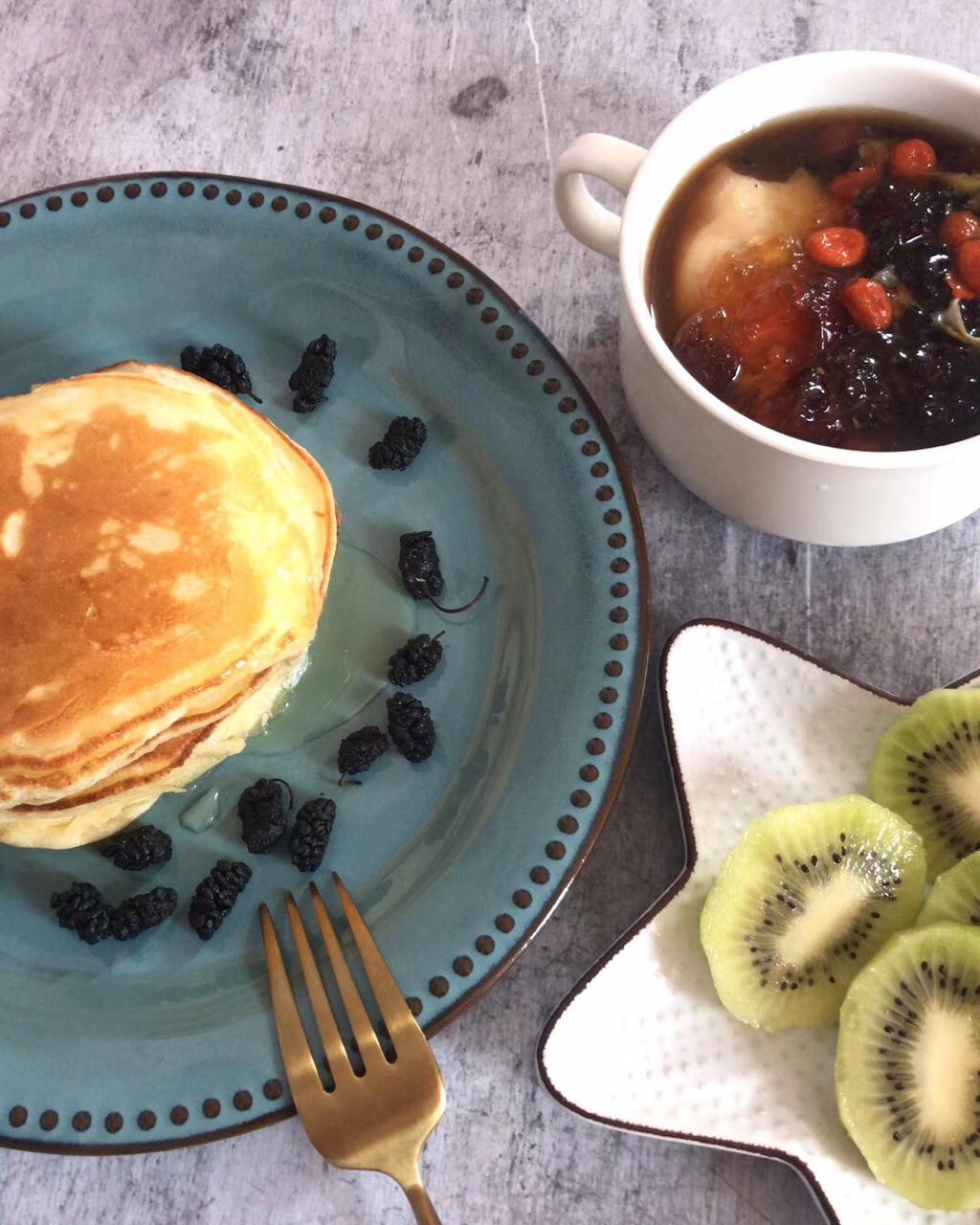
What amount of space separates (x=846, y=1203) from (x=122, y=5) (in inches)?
81.6

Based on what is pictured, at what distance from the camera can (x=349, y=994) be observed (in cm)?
141

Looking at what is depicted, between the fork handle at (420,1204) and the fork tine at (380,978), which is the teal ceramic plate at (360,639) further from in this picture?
the fork handle at (420,1204)

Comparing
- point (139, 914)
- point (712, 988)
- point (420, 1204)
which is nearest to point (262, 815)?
point (139, 914)

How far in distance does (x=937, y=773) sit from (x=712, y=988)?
15.2 inches

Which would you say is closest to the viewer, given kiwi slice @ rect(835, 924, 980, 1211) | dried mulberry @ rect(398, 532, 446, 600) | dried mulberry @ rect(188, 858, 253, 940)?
kiwi slice @ rect(835, 924, 980, 1211)

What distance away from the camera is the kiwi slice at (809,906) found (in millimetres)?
1421

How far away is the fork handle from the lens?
1.35 m

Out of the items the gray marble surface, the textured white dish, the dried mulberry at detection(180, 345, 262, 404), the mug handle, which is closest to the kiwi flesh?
the textured white dish

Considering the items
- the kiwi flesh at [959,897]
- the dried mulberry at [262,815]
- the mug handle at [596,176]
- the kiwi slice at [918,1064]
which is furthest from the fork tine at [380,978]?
the mug handle at [596,176]

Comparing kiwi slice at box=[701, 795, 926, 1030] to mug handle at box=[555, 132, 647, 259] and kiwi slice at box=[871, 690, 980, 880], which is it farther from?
mug handle at box=[555, 132, 647, 259]

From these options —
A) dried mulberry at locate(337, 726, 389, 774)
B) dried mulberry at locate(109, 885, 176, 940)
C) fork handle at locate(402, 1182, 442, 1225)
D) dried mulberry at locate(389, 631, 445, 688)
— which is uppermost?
dried mulberry at locate(389, 631, 445, 688)

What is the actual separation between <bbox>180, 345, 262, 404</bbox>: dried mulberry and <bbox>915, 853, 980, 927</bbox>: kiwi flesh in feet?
3.64

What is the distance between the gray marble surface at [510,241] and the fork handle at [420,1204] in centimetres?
13

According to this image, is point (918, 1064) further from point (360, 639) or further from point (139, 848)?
point (139, 848)
